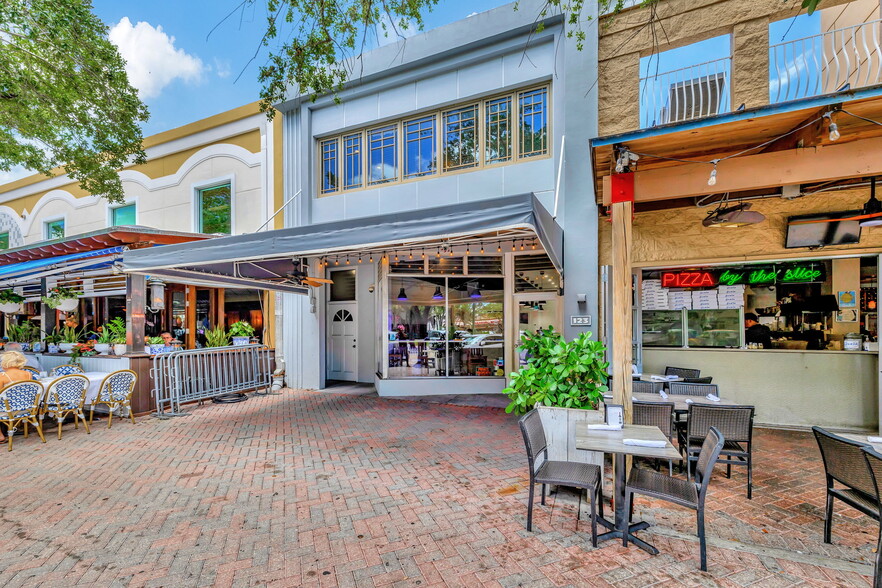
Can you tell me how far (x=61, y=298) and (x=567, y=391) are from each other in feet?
36.5

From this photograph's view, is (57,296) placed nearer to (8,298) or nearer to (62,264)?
(62,264)

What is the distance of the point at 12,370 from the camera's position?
612 cm

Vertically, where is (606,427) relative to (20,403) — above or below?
above

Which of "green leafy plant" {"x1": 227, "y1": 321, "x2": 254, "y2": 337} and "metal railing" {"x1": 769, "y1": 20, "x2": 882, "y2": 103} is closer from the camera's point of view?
"metal railing" {"x1": 769, "y1": 20, "x2": 882, "y2": 103}

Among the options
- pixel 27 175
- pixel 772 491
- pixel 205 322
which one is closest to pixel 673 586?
pixel 772 491

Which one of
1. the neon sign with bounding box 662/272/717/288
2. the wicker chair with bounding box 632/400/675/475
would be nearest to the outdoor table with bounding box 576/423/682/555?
the wicker chair with bounding box 632/400/675/475

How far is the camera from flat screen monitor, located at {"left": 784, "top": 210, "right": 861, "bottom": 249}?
5695 mm

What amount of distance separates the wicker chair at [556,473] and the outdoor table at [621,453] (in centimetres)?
18

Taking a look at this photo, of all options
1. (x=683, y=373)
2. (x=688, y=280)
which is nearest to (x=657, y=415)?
(x=683, y=373)

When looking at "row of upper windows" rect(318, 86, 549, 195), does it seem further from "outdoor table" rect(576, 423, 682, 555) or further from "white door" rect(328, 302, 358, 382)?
"outdoor table" rect(576, 423, 682, 555)

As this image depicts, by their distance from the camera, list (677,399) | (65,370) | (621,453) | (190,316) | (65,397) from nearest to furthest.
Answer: (621,453)
(677,399)
(65,397)
(65,370)
(190,316)

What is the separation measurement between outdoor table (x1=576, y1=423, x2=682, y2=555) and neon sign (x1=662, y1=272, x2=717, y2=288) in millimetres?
4659

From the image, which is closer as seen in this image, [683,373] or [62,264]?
[683,373]

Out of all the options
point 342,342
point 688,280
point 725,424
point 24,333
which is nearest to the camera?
point 725,424
